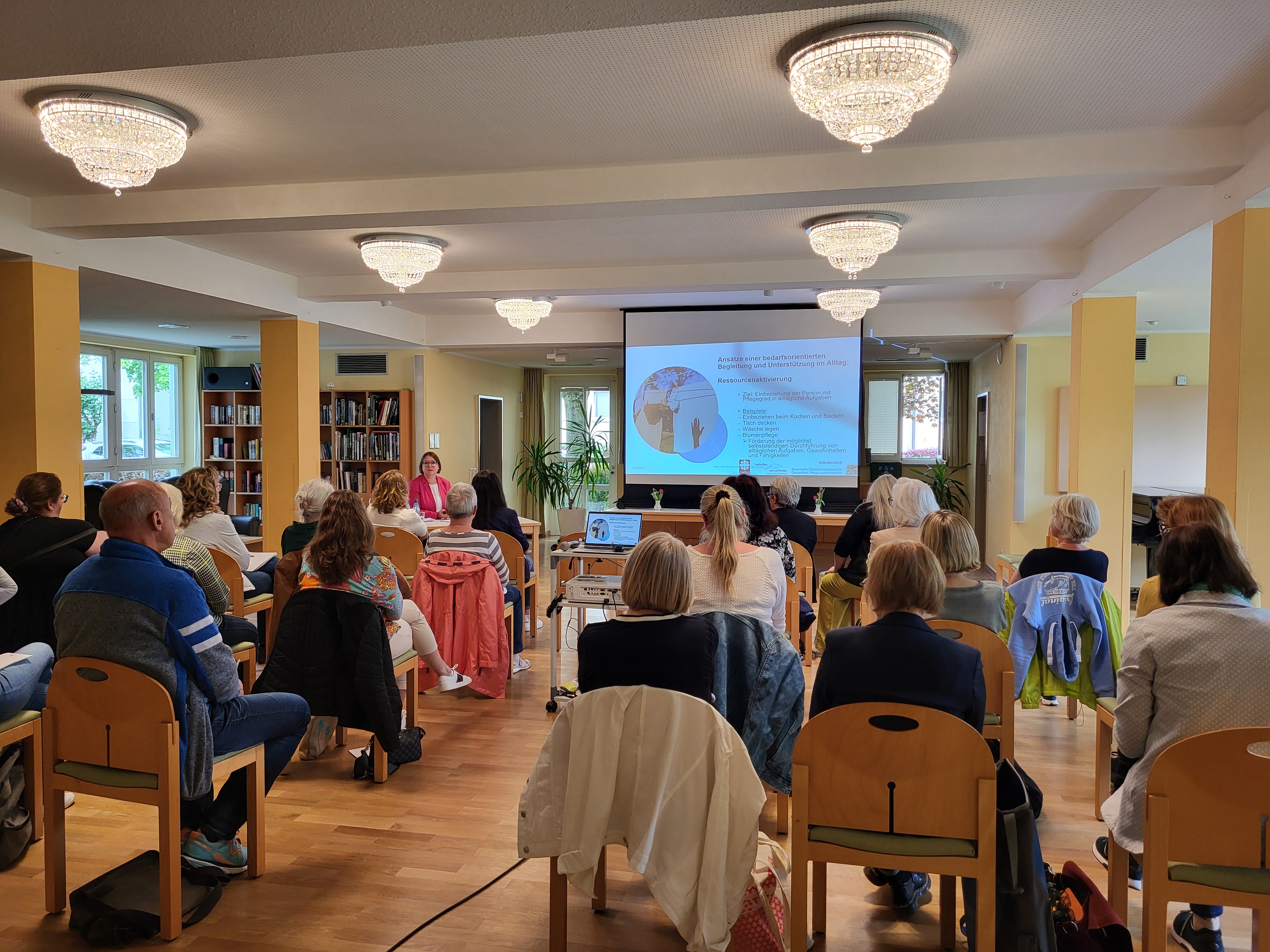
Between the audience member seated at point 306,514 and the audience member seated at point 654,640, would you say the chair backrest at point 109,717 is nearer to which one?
the audience member seated at point 654,640

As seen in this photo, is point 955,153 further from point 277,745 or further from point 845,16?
point 277,745

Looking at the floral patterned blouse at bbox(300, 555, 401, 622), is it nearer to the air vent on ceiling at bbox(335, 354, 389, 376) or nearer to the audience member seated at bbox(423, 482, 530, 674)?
the audience member seated at bbox(423, 482, 530, 674)

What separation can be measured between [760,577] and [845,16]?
2009 millimetres

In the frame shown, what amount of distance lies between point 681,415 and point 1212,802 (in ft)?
23.9

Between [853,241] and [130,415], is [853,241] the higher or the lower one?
the higher one

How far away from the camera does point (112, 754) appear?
7.88 feet

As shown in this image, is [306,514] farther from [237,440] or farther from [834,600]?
[237,440]

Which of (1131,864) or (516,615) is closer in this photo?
(1131,864)

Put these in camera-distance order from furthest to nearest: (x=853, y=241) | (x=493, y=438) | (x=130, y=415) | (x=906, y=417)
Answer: (x=493, y=438) < (x=906, y=417) < (x=130, y=415) < (x=853, y=241)

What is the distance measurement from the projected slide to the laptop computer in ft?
12.0

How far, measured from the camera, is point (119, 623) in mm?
2350

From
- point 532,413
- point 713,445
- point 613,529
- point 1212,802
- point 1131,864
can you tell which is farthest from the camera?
point 532,413

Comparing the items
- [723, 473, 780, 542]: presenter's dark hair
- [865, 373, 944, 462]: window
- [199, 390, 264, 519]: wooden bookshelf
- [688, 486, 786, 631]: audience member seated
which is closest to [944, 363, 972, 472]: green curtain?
[865, 373, 944, 462]: window

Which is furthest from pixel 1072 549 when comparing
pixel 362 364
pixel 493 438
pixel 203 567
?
pixel 493 438
